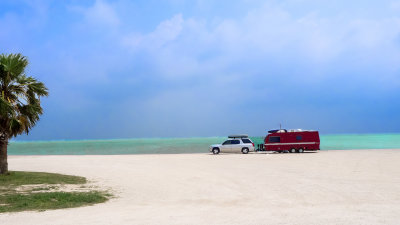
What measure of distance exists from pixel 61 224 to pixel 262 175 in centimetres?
1171

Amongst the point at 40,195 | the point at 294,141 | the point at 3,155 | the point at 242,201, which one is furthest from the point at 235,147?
the point at 40,195

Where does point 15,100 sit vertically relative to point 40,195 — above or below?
above

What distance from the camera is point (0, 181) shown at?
1622 centimetres

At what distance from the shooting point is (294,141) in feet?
124

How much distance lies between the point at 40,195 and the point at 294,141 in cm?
2964

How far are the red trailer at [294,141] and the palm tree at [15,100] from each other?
25726 mm

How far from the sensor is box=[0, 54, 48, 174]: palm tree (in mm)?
17219

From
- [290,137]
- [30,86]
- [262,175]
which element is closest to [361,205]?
[262,175]

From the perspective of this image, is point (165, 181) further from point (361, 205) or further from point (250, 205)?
point (361, 205)

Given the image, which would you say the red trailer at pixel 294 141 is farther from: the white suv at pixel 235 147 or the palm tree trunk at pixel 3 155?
the palm tree trunk at pixel 3 155

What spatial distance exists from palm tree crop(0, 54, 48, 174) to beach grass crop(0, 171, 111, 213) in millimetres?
2233

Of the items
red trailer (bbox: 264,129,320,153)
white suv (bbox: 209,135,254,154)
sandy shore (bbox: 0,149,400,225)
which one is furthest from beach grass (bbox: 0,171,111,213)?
red trailer (bbox: 264,129,320,153)

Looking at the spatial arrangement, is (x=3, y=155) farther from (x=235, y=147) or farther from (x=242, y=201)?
(x=235, y=147)

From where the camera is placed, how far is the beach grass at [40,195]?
1107 centimetres
